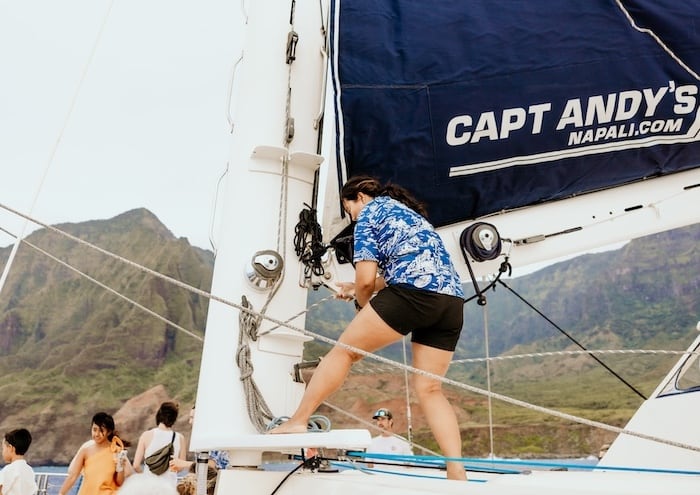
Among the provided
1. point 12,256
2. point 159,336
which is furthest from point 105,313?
point 12,256

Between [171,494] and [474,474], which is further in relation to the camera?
[474,474]

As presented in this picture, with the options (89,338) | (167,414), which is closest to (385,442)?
(167,414)

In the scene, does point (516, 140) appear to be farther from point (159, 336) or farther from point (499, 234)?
point (159, 336)

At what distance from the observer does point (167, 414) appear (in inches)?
146

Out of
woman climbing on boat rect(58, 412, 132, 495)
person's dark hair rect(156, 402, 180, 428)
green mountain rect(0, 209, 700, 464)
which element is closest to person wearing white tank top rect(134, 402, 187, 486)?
person's dark hair rect(156, 402, 180, 428)

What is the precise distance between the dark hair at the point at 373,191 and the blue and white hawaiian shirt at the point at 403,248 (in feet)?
0.30

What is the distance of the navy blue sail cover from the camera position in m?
2.29

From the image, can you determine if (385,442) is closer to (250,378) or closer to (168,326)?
(250,378)

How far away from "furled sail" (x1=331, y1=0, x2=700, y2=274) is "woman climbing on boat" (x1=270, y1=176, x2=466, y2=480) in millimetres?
313

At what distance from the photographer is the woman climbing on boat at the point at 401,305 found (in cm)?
185

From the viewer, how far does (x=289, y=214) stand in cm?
229

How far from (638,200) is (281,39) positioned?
144 cm

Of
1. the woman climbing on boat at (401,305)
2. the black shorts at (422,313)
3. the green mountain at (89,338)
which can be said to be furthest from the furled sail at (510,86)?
the green mountain at (89,338)

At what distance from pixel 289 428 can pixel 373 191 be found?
81 cm
